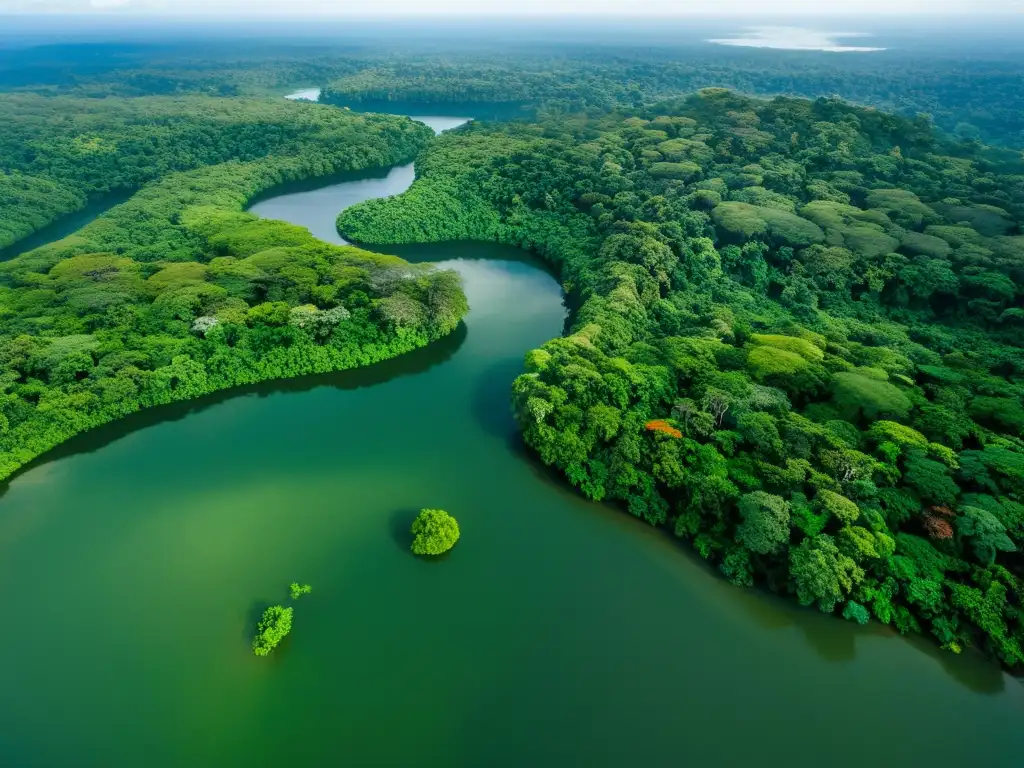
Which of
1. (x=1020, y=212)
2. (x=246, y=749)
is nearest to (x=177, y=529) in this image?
(x=246, y=749)

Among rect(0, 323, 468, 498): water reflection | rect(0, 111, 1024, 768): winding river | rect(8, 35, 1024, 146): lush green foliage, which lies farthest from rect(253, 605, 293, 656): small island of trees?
rect(8, 35, 1024, 146): lush green foliage

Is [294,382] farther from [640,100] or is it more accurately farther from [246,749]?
[640,100]

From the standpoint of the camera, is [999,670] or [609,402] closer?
[999,670]

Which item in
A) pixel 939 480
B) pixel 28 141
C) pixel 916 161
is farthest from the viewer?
pixel 28 141

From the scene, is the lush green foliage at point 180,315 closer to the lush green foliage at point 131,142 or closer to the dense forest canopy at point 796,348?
the dense forest canopy at point 796,348

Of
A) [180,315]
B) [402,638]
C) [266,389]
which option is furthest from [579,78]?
[402,638]
